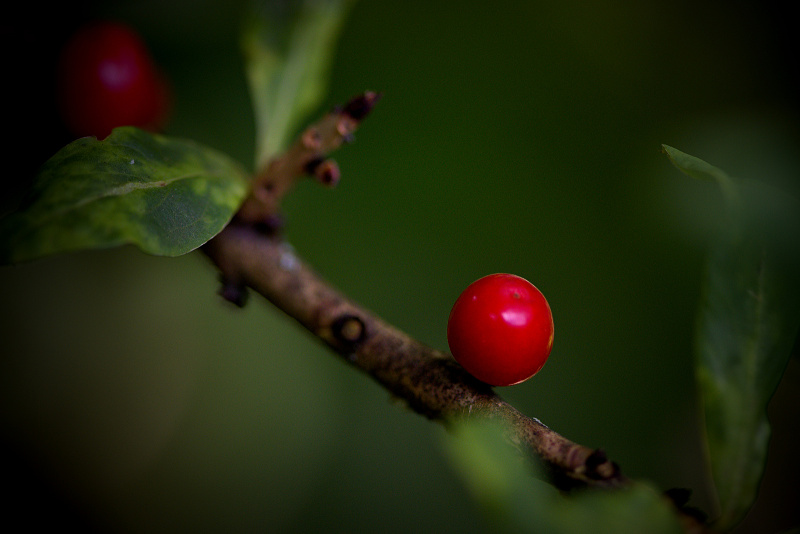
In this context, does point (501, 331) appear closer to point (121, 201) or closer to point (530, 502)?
point (530, 502)

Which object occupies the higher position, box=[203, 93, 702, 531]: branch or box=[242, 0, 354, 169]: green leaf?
box=[242, 0, 354, 169]: green leaf

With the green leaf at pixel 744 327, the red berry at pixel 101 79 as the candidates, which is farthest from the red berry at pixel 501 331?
the red berry at pixel 101 79

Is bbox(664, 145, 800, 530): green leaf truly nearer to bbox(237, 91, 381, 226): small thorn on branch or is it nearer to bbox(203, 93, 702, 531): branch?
bbox(203, 93, 702, 531): branch

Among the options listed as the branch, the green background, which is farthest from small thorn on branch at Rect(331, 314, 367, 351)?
the green background

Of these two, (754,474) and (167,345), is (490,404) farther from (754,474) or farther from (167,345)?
(167,345)

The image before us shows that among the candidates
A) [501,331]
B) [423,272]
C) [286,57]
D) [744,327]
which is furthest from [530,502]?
[423,272]

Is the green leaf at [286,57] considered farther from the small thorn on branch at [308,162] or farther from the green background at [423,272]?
the green background at [423,272]

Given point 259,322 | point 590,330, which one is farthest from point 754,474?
point 259,322
